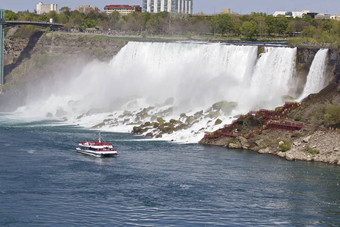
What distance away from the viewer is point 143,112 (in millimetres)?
75875

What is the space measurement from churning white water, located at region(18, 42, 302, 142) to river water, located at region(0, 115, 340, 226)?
11.6 metres

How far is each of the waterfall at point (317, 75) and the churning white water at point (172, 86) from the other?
2563 millimetres

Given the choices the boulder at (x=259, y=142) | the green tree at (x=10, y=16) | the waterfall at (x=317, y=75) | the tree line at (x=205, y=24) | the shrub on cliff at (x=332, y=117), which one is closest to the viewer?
the shrub on cliff at (x=332, y=117)

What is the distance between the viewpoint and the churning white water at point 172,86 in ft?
232

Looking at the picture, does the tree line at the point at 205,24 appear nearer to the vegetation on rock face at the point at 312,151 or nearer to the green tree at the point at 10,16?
the green tree at the point at 10,16

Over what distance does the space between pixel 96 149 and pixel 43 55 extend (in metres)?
57.3

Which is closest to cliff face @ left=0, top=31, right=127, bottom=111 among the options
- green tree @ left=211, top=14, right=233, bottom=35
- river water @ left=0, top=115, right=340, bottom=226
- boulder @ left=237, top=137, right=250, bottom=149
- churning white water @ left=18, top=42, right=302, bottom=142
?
churning white water @ left=18, top=42, right=302, bottom=142

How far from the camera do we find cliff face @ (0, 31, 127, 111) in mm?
101375

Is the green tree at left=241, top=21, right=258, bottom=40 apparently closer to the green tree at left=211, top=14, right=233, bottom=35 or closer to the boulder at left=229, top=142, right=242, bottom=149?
the green tree at left=211, top=14, right=233, bottom=35

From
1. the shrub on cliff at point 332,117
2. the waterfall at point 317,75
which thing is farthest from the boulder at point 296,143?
the waterfall at point 317,75

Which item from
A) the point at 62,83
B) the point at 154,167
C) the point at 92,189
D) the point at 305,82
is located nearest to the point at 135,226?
the point at 92,189

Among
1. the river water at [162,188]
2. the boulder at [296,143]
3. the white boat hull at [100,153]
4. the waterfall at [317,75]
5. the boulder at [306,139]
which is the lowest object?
the white boat hull at [100,153]

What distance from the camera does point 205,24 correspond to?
133000mm

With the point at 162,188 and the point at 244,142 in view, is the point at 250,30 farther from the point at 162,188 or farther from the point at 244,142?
the point at 162,188
